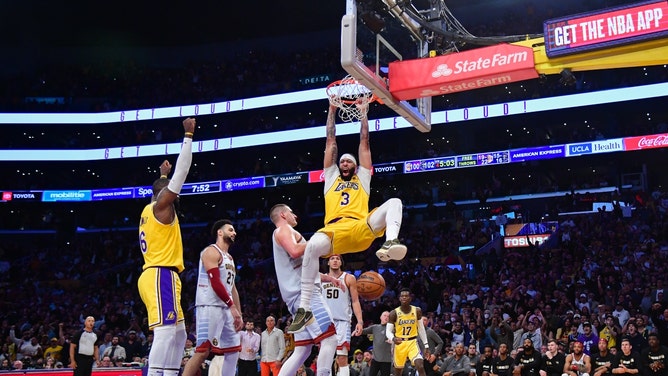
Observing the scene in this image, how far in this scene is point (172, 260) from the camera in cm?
779

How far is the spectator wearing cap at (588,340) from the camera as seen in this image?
51.0ft

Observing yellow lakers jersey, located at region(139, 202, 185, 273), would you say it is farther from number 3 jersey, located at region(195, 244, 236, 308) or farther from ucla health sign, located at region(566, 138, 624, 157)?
ucla health sign, located at region(566, 138, 624, 157)

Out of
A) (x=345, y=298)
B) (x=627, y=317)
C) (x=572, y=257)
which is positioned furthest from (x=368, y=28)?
(x=572, y=257)

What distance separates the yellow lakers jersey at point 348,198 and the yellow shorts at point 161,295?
1.94 m

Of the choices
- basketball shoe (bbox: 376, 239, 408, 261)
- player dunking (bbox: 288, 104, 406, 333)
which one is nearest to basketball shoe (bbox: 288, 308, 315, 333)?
player dunking (bbox: 288, 104, 406, 333)

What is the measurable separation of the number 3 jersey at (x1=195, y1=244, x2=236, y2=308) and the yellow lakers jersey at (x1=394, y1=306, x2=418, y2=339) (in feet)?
18.0

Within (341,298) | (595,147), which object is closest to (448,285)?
(341,298)

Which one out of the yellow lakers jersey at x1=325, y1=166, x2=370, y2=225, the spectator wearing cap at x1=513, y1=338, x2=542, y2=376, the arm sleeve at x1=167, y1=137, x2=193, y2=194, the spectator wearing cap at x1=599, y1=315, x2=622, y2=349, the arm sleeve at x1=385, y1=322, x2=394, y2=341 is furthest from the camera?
the spectator wearing cap at x1=599, y1=315, x2=622, y2=349

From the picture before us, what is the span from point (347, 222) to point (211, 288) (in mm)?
1986

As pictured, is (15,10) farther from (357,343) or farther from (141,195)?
(357,343)

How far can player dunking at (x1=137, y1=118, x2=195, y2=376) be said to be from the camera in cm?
731

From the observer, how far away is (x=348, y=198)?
326 inches

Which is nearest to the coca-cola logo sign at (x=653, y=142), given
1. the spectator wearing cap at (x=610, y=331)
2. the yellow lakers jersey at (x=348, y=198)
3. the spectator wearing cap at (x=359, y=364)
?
the spectator wearing cap at (x=610, y=331)

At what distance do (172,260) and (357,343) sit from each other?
40.4ft
